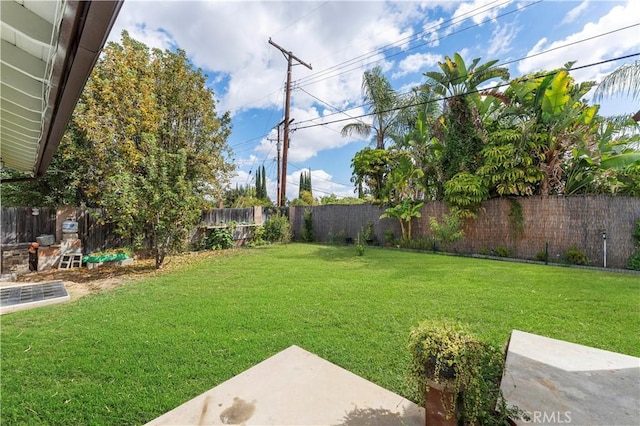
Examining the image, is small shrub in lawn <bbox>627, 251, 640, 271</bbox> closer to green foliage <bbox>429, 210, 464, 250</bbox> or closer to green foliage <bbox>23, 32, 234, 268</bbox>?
green foliage <bbox>429, 210, 464, 250</bbox>

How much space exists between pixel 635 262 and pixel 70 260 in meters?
14.6

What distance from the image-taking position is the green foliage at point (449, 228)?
366 inches

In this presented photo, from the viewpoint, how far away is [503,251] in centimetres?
856

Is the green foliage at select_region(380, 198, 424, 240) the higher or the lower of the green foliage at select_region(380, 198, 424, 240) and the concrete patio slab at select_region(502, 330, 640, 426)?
the higher

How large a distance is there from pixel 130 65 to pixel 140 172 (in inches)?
134

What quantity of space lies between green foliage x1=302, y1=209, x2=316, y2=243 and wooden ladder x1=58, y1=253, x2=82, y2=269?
822 cm

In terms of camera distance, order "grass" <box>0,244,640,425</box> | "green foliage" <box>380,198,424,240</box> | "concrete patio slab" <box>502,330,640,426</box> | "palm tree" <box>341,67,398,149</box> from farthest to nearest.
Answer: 1. "palm tree" <box>341,67,398,149</box>
2. "green foliage" <box>380,198,424,240</box>
3. "grass" <box>0,244,640,425</box>
4. "concrete patio slab" <box>502,330,640,426</box>

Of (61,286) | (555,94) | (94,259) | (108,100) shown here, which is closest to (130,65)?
(108,100)

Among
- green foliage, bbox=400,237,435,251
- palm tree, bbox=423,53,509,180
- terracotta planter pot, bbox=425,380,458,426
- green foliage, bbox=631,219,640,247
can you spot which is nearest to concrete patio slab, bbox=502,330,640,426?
terracotta planter pot, bbox=425,380,458,426

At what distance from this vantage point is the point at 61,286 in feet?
18.1

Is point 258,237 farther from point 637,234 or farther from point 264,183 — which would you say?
point 264,183

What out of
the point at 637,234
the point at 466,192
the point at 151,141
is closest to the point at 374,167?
the point at 466,192

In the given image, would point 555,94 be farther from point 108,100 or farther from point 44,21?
point 108,100

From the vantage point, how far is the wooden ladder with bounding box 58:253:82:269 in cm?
768
